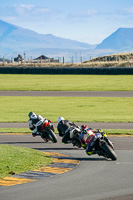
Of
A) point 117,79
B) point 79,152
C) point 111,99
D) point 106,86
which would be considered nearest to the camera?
point 79,152

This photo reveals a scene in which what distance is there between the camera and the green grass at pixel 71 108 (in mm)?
34000

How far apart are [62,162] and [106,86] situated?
1884 inches

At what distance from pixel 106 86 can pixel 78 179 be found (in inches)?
1988

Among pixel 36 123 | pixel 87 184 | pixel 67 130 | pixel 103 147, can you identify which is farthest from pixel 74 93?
pixel 87 184

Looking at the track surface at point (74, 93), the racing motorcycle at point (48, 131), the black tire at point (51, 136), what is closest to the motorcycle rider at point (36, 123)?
the racing motorcycle at point (48, 131)

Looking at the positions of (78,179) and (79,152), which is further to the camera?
(79,152)

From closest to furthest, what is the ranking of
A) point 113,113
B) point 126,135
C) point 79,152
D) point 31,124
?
point 79,152 < point 31,124 < point 126,135 < point 113,113

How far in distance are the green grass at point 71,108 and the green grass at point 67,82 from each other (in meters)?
12.2

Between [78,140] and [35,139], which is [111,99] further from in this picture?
[78,140]

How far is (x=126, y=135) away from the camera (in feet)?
78.3

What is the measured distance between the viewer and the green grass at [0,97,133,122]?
3400cm

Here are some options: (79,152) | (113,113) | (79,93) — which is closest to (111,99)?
(79,93)

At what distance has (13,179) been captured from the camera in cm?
1383

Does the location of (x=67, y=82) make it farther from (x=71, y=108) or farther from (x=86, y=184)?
(x=86, y=184)
